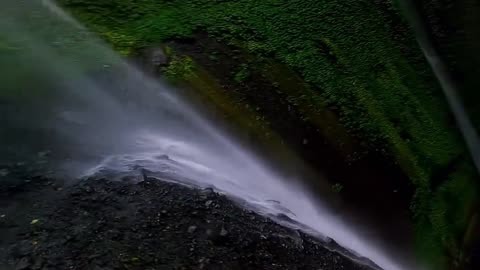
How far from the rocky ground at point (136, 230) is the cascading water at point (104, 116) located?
30 centimetres

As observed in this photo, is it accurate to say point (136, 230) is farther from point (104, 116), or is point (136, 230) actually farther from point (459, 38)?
point (459, 38)

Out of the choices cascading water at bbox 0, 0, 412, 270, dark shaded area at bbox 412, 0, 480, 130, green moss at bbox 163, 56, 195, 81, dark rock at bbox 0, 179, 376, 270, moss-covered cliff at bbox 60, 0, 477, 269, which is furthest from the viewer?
dark shaded area at bbox 412, 0, 480, 130

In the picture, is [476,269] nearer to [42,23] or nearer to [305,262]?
[305,262]

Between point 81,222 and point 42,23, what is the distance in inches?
65.5

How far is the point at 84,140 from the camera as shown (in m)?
3.30

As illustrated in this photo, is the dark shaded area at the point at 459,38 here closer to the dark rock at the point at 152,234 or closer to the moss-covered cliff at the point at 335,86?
the moss-covered cliff at the point at 335,86

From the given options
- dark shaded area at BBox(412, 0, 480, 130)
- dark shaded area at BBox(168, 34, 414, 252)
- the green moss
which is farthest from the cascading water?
dark shaded area at BBox(412, 0, 480, 130)

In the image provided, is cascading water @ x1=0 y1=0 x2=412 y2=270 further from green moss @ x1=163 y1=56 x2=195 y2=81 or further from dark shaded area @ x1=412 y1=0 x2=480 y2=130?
dark shaded area @ x1=412 y1=0 x2=480 y2=130

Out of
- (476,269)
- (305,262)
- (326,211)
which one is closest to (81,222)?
(305,262)

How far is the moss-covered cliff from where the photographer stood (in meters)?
3.66

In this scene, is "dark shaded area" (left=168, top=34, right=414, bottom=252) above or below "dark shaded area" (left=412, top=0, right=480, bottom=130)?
below

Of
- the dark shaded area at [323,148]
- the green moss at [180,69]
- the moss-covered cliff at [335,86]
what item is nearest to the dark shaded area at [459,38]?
the moss-covered cliff at [335,86]

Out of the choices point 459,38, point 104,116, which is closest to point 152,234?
point 104,116

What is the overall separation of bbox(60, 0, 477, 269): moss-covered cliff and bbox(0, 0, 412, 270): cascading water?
177 mm
